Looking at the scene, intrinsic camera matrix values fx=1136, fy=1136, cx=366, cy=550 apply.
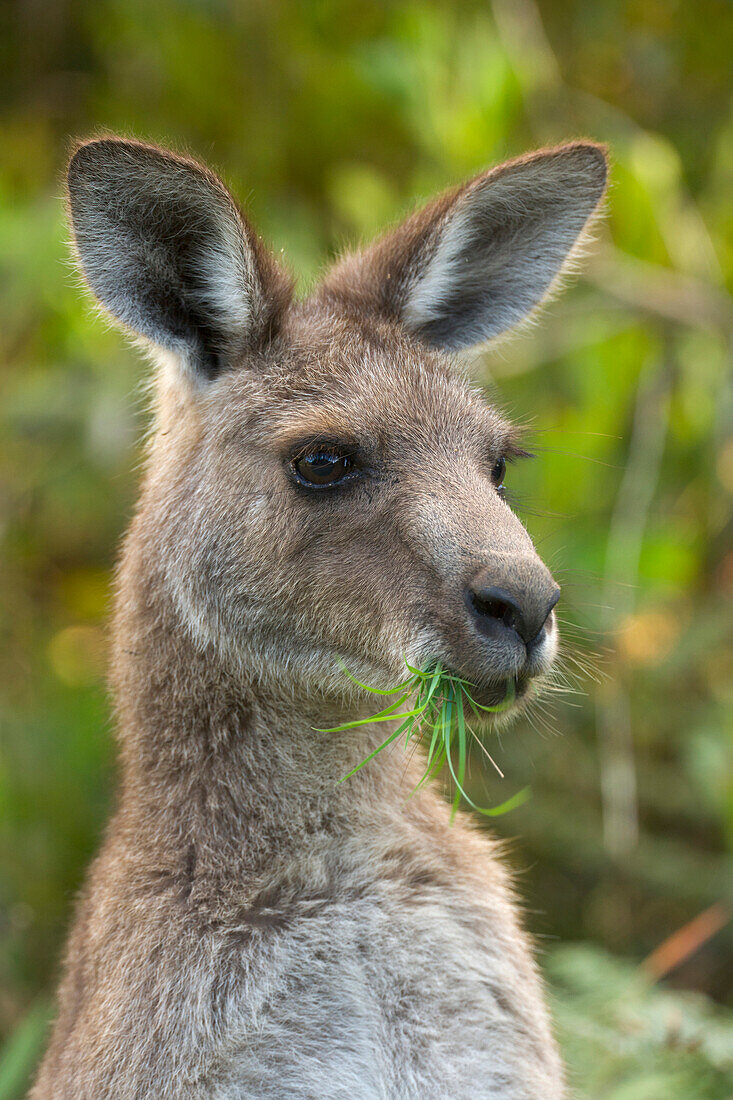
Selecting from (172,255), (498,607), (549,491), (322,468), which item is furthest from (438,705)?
(549,491)

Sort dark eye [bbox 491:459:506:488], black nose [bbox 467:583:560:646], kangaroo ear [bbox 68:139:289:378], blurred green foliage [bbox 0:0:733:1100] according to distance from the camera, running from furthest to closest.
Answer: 1. blurred green foliage [bbox 0:0:733:1100]
2. dark eye [bbox 491:459:506:488]
3. kangaroo ear [bbox 68:139:289:378]
4. black nose [bbox 467:583:560:646]

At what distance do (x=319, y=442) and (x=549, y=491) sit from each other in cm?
289

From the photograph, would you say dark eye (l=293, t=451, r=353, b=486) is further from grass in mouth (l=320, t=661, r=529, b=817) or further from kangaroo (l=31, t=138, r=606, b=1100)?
grass in mouth (l=320, t=661, r=529, b=817)

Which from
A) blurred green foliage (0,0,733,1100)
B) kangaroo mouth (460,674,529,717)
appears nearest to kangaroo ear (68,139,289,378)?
kangaroo mouth (460,674,529,717)

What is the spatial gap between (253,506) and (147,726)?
2.13ft

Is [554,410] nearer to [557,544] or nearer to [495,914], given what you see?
[557,544]

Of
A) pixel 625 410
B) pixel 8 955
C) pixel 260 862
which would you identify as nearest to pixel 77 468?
pixel 8 955

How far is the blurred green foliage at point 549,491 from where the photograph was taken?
562cm

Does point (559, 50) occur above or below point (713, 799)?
above

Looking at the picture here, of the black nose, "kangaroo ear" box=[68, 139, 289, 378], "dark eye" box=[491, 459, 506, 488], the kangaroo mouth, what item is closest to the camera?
the black nose

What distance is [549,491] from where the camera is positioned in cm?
559

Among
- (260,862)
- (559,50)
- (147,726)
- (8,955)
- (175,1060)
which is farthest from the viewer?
(559,50)

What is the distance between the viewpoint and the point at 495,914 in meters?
3.02

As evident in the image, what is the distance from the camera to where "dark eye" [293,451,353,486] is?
2.89 m
